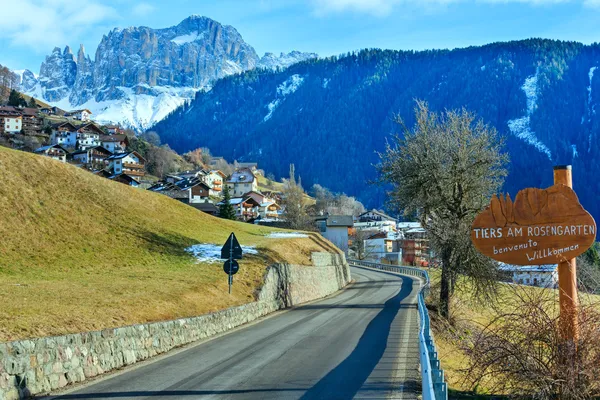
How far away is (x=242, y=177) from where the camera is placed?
602 feet

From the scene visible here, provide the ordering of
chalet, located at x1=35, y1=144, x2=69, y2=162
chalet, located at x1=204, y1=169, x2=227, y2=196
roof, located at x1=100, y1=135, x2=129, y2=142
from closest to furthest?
chalet, located at x1=35, y1=144, x2=69, y2=162 < roof, located at x1=100, y1=135, x2=129, y2=142 < chalet, located at x1=204, y1=169, x2=227, y2=196

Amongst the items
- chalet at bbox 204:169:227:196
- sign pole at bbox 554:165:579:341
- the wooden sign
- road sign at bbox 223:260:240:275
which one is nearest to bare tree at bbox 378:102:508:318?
road sign at bbox 223:260:240:275

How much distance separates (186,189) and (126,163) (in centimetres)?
1641

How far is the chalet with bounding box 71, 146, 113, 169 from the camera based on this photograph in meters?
136

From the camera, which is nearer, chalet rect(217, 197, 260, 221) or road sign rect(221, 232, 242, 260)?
road sign rect(221, 232, 242, 260)

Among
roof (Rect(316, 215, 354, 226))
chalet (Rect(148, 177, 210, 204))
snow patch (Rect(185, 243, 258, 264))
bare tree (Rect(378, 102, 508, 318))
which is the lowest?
snow patch (Rect(185, 243, 258, 264))

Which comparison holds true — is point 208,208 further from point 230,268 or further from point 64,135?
point 230,268

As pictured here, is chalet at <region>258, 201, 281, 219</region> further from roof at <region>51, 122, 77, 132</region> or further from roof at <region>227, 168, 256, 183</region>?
roof at <region>51, 122, 77, 132</region>

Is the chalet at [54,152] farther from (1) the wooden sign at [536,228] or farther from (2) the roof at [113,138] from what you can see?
(1) the wooden sign at [536,228]

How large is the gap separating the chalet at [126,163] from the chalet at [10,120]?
26.5 metres

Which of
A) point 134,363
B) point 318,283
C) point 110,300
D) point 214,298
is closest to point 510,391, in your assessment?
point 134,363

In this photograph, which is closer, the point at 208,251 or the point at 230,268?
the point at 230,268

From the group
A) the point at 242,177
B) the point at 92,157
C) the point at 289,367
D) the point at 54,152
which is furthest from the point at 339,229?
the point at 289,367

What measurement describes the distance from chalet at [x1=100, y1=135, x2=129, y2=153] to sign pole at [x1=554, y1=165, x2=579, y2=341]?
504 feet
